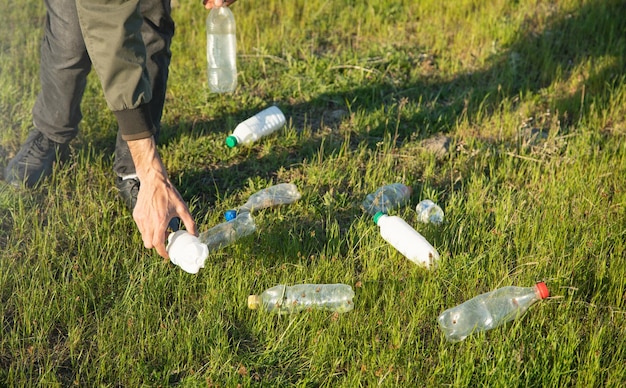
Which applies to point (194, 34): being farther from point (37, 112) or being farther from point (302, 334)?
point (302, 334)

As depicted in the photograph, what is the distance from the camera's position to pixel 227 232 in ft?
12.3

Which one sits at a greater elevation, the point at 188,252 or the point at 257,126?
the point at 188,252

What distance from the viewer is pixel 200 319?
10.6 ft

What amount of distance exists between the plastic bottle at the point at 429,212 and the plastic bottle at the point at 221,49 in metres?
1.83

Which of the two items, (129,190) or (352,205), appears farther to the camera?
(352,205)

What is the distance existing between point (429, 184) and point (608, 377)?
65.4 inches

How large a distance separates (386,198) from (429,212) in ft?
0.85

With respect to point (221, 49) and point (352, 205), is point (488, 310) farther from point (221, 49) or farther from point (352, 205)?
point (221, 49)

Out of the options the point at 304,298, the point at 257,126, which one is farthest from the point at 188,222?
the point at 257,126

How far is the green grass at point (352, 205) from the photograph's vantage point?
310cm

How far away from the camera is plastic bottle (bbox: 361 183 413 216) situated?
13.5 ft

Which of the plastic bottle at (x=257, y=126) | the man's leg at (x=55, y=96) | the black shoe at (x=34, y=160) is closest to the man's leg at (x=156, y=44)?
the man's leg at (x=55, y=96)

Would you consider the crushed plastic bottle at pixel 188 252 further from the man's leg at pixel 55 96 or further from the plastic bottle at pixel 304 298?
the man's leg at pixel 55 96

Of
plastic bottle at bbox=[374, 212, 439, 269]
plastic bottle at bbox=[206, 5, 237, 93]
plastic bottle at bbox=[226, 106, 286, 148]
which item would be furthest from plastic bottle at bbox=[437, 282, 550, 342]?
plastic bottle at bbox=[206, 5, 237, 93]
